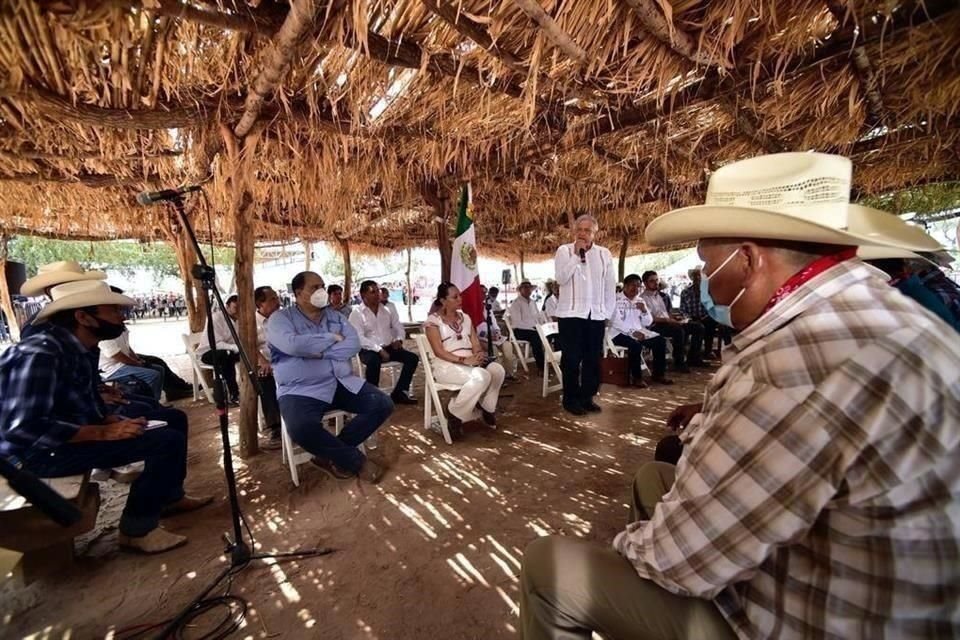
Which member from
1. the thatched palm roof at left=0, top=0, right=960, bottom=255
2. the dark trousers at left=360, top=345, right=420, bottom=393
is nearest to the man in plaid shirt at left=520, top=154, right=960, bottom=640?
the thatched palm roof at left=0, top=0, right=960, bottom=255

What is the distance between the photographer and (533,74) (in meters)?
2.29

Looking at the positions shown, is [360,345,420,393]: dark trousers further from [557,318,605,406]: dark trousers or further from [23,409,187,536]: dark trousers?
[23,409,187,536]: dark trousers

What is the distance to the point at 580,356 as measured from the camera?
452 centimetres

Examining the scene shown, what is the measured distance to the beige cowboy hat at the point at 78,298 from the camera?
2350 mm

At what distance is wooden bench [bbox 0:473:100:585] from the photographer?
1979 millimetres

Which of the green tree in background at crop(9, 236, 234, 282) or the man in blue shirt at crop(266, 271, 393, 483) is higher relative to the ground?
the green tree in background at crop(9, 236, 234, 282)

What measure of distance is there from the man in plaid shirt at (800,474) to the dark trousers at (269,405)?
3602 millimetres

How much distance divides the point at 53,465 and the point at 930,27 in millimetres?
5056

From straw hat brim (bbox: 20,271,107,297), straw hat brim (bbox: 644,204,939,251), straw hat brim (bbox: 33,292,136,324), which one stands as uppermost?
straw hat brim (bbox: 644,204,939,251)

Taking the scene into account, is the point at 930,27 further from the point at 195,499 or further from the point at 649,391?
the point at 195,499

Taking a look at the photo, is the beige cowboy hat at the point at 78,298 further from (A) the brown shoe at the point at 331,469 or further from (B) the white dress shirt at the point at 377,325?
(B) the white dress shirt at the point at 377,325

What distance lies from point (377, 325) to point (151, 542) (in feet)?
11.5

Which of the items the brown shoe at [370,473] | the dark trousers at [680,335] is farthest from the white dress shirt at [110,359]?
the dark trousers at [680,335]

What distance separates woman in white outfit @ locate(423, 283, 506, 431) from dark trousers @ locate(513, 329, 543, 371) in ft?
8.21
